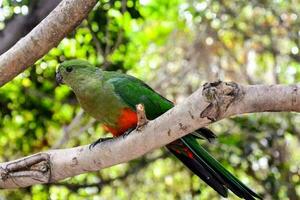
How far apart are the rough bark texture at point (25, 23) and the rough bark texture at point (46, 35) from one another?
0.95m

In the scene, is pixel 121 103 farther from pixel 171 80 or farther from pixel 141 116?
pixel 171 80

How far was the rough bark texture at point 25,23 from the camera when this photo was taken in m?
3.38

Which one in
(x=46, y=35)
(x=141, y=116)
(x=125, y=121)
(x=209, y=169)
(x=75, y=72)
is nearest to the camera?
(x=141, y=116)

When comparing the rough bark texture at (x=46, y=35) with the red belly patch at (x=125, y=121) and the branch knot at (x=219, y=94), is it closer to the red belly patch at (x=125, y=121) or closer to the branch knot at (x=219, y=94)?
the red belly patch at (x=125, y=121)

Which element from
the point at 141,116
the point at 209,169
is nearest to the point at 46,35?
the point at 141,116

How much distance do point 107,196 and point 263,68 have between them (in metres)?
2.02

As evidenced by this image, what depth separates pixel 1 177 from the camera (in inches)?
99.0

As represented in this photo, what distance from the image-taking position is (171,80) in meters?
5.24

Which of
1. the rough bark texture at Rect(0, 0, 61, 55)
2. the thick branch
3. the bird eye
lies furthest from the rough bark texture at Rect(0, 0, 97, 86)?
the rough bark texture at Rect(0, 0, 61, 55)

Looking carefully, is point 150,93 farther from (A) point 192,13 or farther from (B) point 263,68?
(B) point 263,68

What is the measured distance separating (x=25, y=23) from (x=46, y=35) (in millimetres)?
1110

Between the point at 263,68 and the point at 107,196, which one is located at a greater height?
the point at 263,68

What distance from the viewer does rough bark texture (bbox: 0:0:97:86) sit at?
7.56 feet

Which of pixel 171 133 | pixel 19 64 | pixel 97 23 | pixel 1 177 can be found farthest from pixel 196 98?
pixel 97 23
